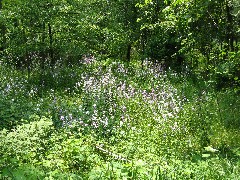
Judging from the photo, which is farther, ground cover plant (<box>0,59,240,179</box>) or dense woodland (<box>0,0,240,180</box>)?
dense woodland (<box>0,0,240,180</box>)

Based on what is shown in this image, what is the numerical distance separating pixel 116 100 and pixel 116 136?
6.50 ft

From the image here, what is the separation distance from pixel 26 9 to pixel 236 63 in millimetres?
7591

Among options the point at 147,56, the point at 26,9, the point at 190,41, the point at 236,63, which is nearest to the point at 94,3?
the point at 147,56

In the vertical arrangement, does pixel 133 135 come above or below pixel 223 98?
below

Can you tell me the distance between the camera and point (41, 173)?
4.45 meters

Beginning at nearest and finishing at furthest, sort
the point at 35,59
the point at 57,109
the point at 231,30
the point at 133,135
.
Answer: the point at 133,135 < the point at 57,109 < the point at 231,30 < the point at 35,59

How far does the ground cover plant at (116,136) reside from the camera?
4910mm

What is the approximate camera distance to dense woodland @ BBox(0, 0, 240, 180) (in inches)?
212

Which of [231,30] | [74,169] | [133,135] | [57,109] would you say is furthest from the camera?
[231,30]

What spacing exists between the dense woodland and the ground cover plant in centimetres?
3

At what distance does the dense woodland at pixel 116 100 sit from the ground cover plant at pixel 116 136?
28 mm

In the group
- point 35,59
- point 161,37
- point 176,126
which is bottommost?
point 176,126

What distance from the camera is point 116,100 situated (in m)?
9.00

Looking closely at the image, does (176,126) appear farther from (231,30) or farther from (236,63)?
(231,30)
